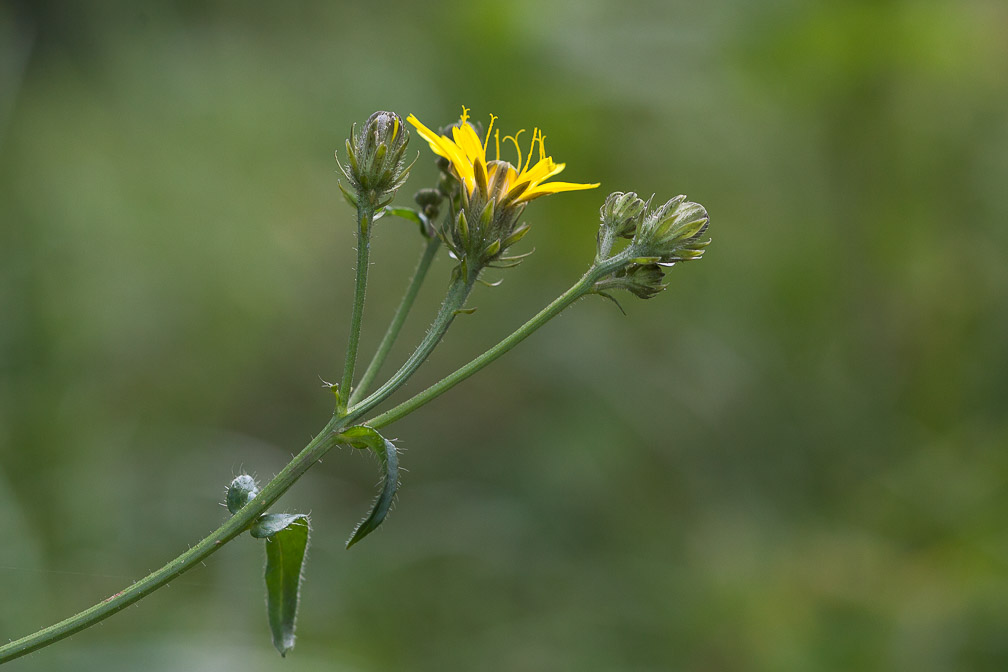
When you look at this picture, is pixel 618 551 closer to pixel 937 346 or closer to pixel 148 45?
pixel 937 346

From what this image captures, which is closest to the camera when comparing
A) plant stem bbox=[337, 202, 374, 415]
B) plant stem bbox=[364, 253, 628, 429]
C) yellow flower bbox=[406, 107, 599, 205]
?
plant stem bbox=[364, 253, 628, 429]

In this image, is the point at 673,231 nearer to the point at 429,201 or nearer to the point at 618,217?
the point at 618,217

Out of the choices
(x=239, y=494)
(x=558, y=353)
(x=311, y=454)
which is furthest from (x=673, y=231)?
(x=558, y=353)

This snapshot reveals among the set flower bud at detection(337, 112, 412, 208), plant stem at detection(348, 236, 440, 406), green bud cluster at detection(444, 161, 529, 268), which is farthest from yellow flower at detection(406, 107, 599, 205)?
plant stem at detection(348, 236, 440, 406)

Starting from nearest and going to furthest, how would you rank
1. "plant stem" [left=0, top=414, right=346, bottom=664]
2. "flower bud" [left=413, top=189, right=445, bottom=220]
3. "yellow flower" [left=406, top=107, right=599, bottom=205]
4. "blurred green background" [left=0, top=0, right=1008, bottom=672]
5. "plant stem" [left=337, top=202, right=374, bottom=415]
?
"plant stem" [left=0, top=414, right=346, bottom=664]
"plant stem" [left=337, top=202, right=374, bottom=415]
"yellow flower" [left=406, top=107, right=599, bottom=205]
"flower bud" [left=413, top=189, right=445, bottom=220]
"blurred green background" [left=0, top=0, right=1008, bottom=672]

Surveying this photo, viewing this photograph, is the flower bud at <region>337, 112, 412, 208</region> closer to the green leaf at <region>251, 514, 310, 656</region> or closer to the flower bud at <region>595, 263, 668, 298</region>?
the flower bud at <region>595, 263, 668, 298</region>

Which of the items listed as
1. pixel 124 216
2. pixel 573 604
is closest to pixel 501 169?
A: pixel 573 604
